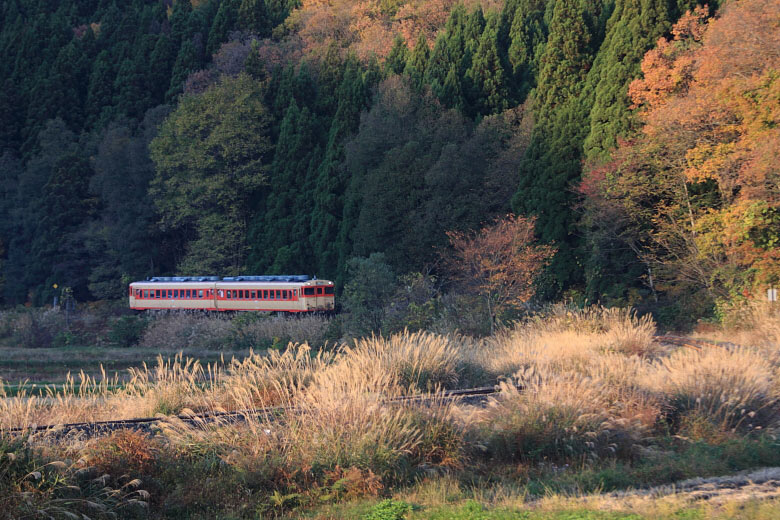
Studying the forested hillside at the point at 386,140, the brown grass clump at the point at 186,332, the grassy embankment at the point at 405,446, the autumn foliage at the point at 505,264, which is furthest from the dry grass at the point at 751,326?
the brown grass clump at the point at 186,332

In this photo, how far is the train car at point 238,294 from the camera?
3569 cm

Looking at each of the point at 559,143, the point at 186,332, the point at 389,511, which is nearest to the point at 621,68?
the point at 559,143

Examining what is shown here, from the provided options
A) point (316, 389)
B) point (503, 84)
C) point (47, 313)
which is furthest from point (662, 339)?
point (47, 313)

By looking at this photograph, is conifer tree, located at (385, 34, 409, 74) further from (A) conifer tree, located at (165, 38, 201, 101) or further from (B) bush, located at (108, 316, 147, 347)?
(B) bush, located at (108, 316, 147, 347)

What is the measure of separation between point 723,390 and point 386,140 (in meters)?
28.7

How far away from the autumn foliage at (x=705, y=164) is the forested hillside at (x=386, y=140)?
86 mm

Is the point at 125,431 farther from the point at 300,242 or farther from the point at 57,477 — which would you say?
the point at 300,242

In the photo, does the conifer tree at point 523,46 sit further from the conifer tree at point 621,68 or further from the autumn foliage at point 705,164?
the autumn foliage at point 705,164

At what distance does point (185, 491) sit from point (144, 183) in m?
45.9

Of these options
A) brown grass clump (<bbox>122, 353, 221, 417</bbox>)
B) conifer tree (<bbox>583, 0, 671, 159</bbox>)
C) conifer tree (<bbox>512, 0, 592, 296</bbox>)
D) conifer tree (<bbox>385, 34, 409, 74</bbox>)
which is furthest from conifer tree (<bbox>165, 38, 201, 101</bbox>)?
brown grass clump (<bbox>122, 353, 221, 417</bbox>)

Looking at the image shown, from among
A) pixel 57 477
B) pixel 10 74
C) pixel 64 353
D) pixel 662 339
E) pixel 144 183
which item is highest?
pixel 10 74

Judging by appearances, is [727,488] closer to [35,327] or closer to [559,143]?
[559,143]

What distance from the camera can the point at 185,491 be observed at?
832 cm

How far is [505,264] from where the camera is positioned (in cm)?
2625
